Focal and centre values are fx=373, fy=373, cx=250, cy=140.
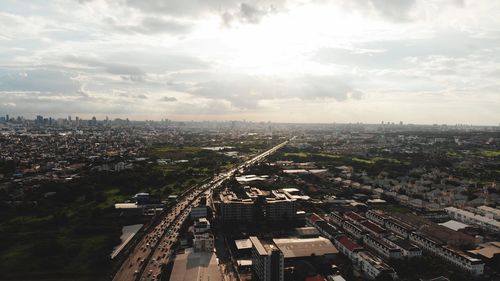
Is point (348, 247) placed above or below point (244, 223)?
above

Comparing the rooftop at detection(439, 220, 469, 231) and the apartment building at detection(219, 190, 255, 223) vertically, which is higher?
the apartment building at detection(219, 190, 255, 223)

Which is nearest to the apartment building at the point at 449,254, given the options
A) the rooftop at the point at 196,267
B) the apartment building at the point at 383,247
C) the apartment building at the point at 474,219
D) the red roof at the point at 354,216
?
the apartment building at the point at 383,247

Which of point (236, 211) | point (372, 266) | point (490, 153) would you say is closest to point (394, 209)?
point (236, 211)

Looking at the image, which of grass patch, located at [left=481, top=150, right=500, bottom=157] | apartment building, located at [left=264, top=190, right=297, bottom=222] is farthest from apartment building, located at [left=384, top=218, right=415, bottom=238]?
grass patch, located at [left=481, top=150, right=500, bottom=157]

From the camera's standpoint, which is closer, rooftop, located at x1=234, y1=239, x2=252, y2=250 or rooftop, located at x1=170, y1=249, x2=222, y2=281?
rooftop, located at x1=170, y1=249, x2=222, y2=281

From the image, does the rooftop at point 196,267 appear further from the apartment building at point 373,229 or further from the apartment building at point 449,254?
the apartment building at point 449,254

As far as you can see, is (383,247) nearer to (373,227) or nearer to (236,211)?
(373,227)

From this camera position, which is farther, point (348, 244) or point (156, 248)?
point (156, 248)

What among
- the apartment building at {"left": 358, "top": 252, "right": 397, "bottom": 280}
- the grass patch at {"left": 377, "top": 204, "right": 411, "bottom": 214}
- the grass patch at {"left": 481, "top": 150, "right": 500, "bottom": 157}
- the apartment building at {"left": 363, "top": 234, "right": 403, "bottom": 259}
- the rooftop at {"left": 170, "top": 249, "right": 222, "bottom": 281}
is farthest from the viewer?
the grass patch at {"left": 481, "top": 150, "right": 500, "bottom": 157}

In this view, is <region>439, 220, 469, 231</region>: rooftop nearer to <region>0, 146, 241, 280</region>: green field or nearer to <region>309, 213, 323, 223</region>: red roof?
<region>309, 213, 323, 223</region>: red roof
